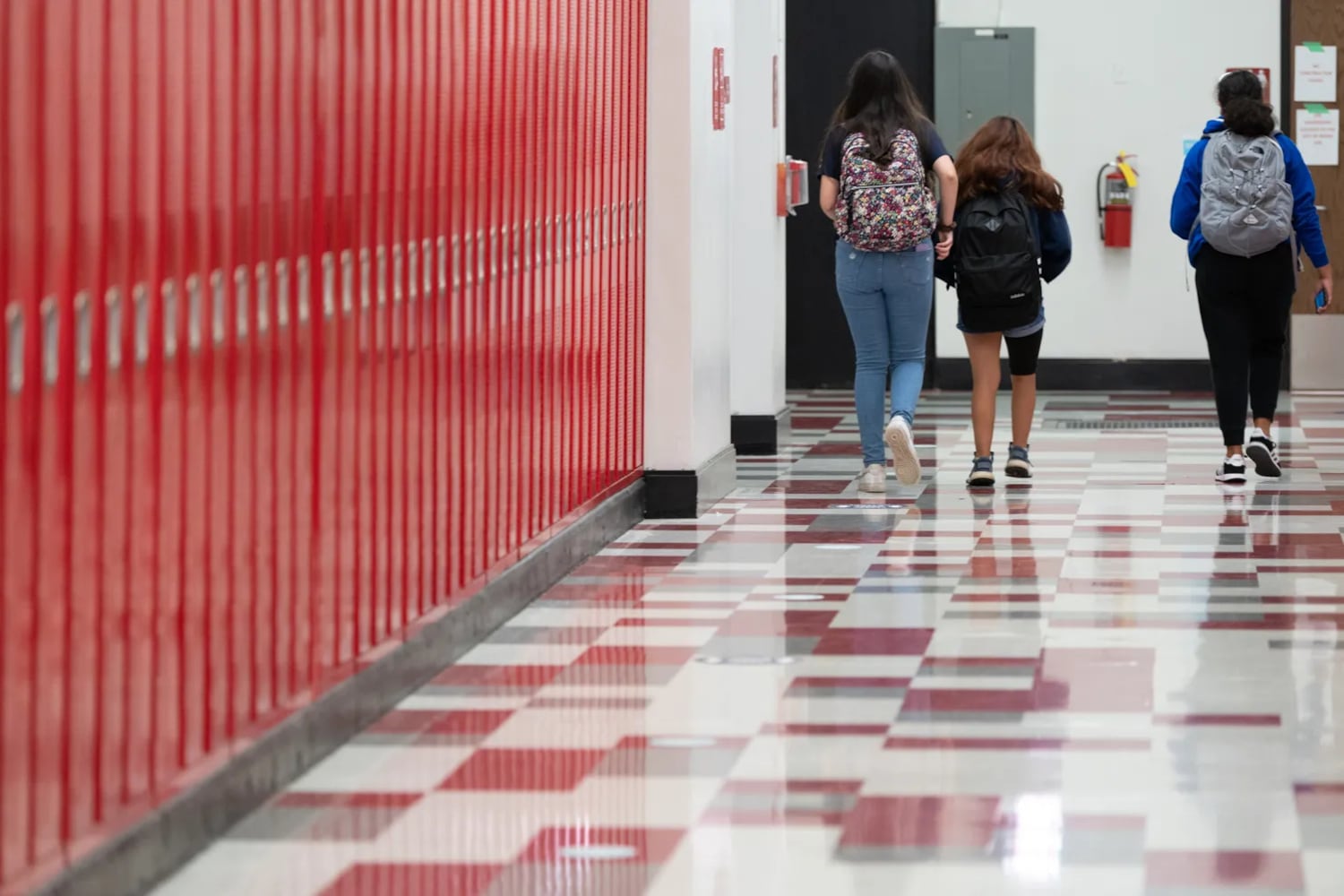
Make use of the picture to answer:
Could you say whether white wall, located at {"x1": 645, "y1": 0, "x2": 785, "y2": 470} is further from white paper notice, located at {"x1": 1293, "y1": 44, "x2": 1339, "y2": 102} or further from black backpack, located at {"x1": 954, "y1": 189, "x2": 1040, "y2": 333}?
white paper notice, located at {"x1": 1293, "y1": 44, "x2": 1339, "y2": 102}

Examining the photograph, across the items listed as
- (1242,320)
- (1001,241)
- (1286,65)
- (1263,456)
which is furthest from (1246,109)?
(1286,65)

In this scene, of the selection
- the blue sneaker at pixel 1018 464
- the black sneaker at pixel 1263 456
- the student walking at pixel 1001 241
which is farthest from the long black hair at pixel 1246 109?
the blue sneaker at pixel 1018 464

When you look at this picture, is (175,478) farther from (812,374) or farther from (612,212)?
(812,374)

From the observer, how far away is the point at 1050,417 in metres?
12.3

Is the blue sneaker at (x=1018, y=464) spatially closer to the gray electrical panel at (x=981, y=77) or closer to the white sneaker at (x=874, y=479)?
the white sneaker at (x=874, y=479)

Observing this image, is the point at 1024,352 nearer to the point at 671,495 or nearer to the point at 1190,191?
the point at 1190,191

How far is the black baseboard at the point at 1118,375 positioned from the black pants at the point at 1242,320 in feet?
16.0

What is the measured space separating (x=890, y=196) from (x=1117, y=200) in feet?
18.5

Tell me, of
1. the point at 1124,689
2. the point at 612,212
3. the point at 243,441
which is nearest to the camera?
the point at 243,441

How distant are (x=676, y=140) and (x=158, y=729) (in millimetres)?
4841

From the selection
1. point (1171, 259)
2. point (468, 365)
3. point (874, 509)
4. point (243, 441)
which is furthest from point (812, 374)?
point (243, 441)

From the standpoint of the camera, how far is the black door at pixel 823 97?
14.2 metres

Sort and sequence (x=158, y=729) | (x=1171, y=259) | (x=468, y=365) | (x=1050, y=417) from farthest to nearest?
(x=1171, y=259) → (x=1050, y=417) → (x=468, y=365) → (x=158, y=729)

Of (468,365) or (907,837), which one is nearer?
(907,837)
